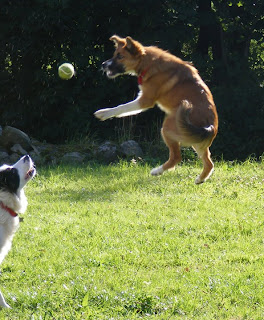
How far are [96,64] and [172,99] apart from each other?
666cm

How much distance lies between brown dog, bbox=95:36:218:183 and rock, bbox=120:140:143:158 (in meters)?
3.61

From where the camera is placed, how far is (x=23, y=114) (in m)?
A: 13.6

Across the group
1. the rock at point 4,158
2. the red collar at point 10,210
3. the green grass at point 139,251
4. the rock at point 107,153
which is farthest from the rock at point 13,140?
the red collar at point 10,210

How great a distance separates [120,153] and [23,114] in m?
3.08

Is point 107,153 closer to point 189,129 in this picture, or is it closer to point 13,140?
point 13,140

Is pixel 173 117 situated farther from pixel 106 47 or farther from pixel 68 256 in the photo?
pixel 106 47

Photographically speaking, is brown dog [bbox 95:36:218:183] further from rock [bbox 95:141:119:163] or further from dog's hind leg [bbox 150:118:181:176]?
rock [bbox 95:141:119:163]

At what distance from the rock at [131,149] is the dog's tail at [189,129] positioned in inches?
184

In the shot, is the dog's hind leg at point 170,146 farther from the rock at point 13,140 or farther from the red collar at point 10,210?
the rock at point 13,140

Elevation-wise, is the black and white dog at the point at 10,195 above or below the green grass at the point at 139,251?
above

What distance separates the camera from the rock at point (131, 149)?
38.3ft

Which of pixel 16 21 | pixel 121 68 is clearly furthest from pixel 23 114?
pixel 121 68

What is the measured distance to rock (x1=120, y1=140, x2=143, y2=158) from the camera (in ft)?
38.3

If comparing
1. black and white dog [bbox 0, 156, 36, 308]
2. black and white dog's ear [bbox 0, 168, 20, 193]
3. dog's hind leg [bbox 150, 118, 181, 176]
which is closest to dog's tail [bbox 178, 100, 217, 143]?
dog's hind leg [bbox 150, 118, 181, 176]
